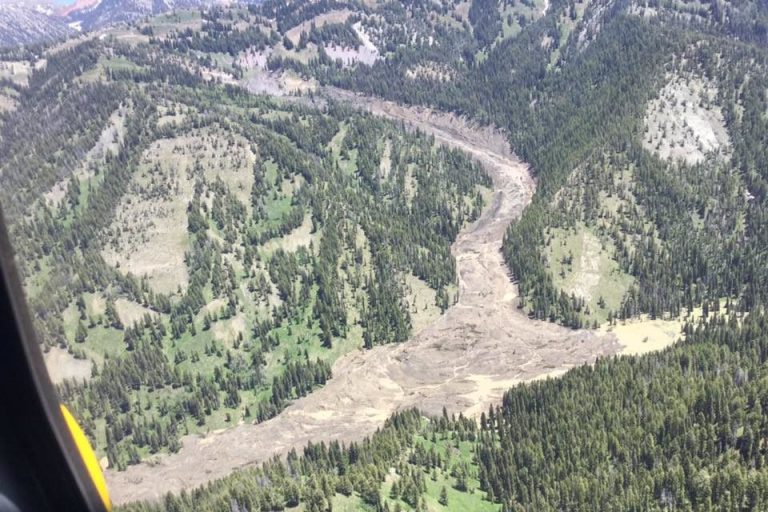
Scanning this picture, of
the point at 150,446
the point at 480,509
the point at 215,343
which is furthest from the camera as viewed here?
the point at 215,343

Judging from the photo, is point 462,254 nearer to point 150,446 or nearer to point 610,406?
point 610,406

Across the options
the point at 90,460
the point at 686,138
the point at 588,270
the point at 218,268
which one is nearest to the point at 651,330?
the point at 588,270

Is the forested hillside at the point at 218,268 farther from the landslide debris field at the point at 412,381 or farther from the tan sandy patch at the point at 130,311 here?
the landslide debris field at the point at 412,381

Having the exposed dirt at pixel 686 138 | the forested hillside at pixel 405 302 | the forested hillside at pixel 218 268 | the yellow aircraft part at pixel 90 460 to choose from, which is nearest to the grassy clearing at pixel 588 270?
the forested hillside at pixel 405 302

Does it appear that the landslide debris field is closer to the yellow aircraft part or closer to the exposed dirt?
the exposed dirt

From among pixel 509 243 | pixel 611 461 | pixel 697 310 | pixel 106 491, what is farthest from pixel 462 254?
pixel 106 491

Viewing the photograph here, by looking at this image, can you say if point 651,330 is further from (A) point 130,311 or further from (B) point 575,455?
(A) point 130,311
